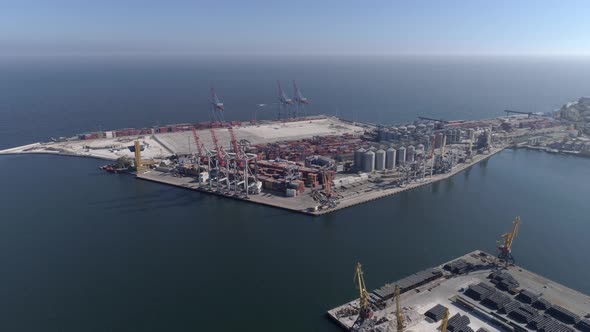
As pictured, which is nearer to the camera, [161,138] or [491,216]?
[491,216]

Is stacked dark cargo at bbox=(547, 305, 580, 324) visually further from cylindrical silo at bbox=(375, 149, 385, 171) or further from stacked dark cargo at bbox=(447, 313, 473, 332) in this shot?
cylindrical silo at bbox=(375, 149, 385, 171)

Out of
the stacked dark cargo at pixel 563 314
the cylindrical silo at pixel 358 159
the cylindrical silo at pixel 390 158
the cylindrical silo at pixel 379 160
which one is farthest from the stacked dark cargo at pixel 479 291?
the cylindrical silo at pixel 390 158

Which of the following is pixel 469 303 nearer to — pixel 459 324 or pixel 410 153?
pixel 459 324

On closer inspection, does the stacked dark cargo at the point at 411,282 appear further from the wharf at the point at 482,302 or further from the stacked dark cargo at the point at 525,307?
the stacked dark cargo at the point at 525,307

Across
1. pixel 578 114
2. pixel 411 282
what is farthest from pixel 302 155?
pixel 578 114

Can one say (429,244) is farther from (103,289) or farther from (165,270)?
(103,289)

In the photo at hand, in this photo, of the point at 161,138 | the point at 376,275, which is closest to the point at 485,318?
the point at 376,275
